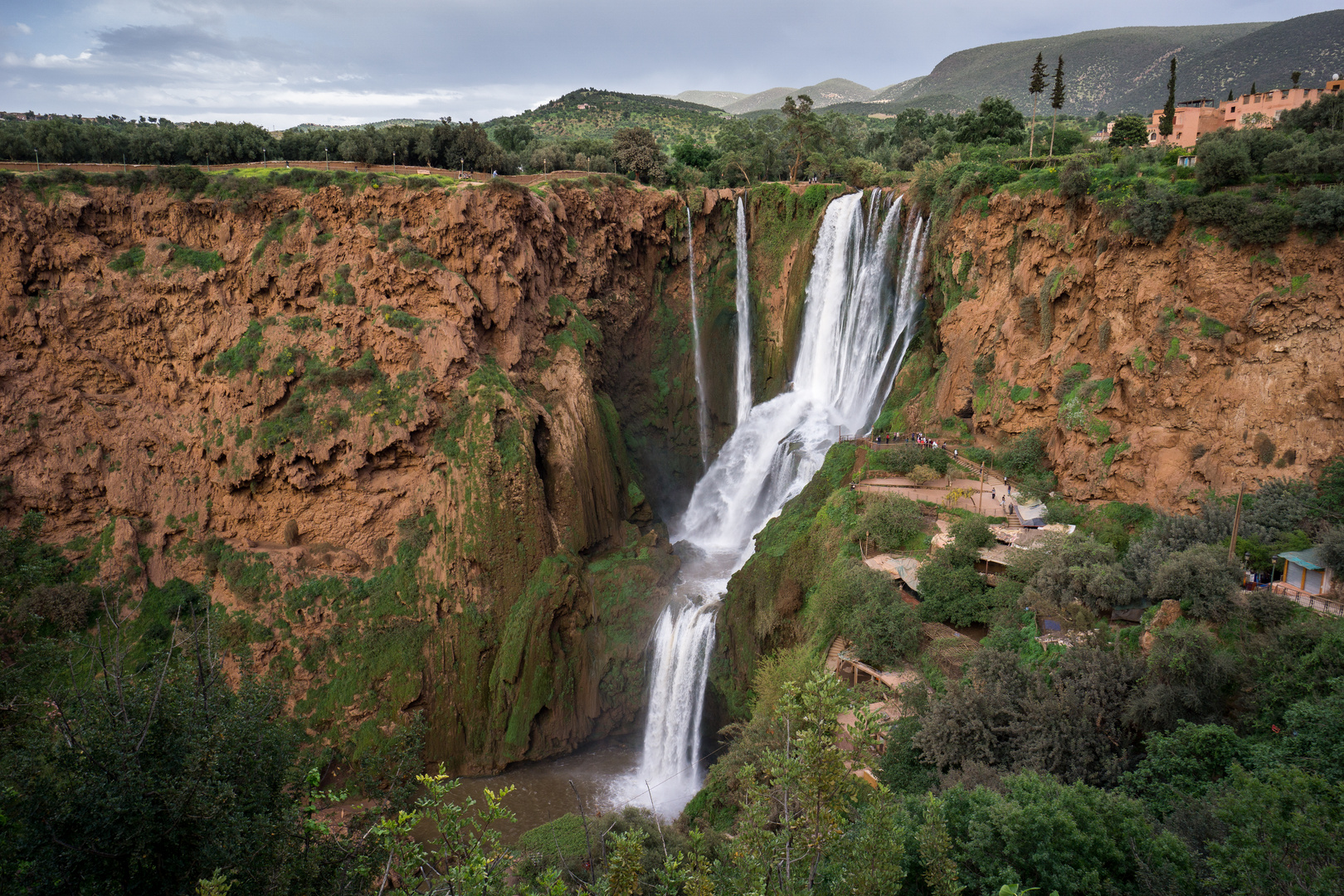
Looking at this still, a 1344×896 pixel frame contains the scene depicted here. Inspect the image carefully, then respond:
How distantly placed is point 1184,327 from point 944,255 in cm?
1241

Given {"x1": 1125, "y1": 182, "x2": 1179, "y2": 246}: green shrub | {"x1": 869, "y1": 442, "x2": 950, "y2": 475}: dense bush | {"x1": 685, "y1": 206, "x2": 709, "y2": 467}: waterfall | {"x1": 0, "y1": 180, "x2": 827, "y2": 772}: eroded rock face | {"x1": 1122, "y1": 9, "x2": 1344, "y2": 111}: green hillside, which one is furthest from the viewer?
{"x1": 1122, "y1": 9, "x2": 1344, "y2": 111}: green hillside

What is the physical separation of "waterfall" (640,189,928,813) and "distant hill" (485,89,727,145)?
57.9 metres

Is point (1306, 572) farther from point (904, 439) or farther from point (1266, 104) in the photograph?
Answer: point (1266, 104)

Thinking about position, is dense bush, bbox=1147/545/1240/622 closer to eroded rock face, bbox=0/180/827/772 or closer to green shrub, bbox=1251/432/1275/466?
green shrub, bbox=1251/432/1275/466

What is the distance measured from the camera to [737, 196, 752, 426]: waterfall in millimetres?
43125

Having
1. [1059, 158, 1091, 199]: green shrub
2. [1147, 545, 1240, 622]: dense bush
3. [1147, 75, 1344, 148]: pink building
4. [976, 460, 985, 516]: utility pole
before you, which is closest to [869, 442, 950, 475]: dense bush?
[976, 460, 985, 516]: utility pole

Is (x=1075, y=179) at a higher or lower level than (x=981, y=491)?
higher

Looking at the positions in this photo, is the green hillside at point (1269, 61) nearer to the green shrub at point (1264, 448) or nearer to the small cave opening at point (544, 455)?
the green shrub at point (1264, 448)

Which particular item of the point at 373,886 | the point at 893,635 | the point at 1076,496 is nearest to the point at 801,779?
the point at 373,886

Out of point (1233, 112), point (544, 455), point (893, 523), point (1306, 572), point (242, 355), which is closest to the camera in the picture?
point (1306, 572)

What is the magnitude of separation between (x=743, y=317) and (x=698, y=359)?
151 inches

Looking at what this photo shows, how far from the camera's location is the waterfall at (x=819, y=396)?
34094 millimetres

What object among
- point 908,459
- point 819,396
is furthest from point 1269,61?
point 908,459

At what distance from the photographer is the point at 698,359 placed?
43688 mm
